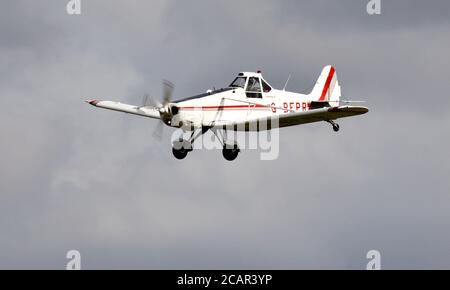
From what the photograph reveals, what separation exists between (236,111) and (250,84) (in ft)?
4.84

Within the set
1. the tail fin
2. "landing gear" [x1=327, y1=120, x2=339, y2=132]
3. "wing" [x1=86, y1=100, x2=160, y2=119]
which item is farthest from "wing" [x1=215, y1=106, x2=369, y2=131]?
the tail fin

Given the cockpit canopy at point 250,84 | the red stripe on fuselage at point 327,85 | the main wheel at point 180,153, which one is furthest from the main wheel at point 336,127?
the main wheel at point 180,153

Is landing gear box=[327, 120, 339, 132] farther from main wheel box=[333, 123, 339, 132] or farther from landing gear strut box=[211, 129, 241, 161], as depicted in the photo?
landing gear strut box=[211, 129, 241, 161]

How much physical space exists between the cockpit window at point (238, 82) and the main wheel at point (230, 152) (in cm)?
239

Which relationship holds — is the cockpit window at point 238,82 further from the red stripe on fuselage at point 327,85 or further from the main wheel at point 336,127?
the red stripe on fuselage at point 327,85

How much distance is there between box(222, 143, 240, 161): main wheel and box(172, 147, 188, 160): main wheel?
2121 mm

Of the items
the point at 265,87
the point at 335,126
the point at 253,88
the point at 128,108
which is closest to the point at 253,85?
the point at 253,88

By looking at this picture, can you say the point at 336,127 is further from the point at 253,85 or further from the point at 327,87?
the point at 253,85

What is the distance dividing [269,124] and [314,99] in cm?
538

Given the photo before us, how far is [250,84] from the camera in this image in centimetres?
4900

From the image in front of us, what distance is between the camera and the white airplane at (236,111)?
46969 mm

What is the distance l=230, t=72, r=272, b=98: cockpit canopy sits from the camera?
4888 centimetres
